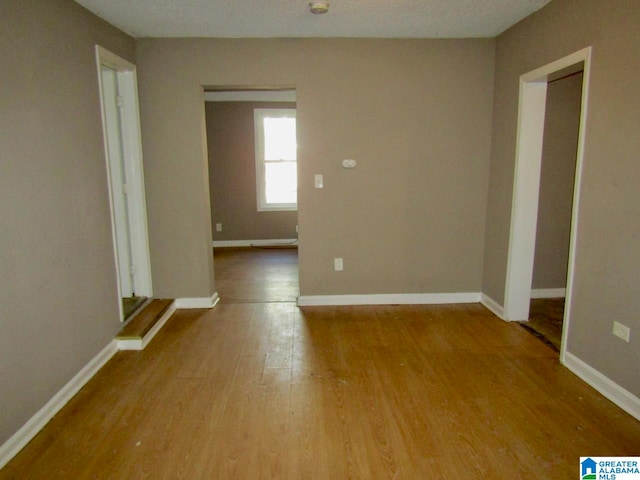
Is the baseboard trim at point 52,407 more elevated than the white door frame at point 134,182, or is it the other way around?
the white door frame at point 134,182

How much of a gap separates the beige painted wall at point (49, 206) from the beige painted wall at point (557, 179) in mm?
3918

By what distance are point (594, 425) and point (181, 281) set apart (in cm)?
339

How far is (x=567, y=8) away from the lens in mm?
2670

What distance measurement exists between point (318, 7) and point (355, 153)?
52.7 inches

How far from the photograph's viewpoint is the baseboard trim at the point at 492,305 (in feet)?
12.0

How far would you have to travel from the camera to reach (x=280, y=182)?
7.17 metres

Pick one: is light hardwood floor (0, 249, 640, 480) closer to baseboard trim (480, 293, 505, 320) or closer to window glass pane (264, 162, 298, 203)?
baseboard trim (480, 293, 505, 320)

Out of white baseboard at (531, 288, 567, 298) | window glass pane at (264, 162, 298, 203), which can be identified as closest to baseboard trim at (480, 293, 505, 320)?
white baseboard at (531, 288, 567, 298)

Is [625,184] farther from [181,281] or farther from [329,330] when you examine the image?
[181,281]

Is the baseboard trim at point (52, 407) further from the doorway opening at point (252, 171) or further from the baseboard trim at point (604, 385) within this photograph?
the doorway opening at point (252, 171)

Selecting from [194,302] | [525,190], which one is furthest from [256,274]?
[525,190]

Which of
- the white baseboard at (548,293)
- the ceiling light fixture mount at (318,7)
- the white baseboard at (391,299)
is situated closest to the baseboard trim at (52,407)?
the white baseboard at (391,299)

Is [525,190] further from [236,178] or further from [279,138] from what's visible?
[236,178]
